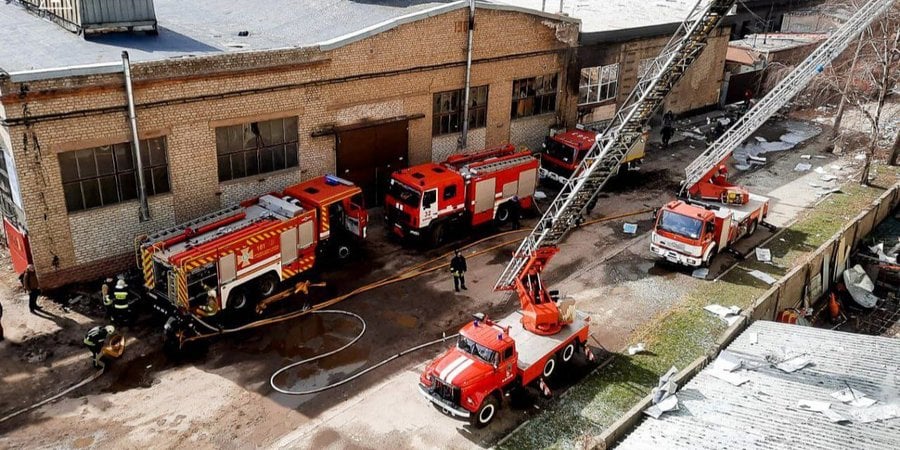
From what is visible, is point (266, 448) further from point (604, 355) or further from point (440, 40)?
point (440, 40)

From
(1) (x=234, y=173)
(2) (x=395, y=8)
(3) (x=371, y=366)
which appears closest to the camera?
(3) (x=371, y=366)

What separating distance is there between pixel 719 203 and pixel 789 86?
5.53m

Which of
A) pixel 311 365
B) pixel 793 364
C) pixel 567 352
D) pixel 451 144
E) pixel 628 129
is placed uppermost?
pixel 628 129

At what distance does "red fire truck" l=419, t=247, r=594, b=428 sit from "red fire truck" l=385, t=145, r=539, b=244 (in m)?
6.53

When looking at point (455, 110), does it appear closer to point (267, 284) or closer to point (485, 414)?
point (267, 284)

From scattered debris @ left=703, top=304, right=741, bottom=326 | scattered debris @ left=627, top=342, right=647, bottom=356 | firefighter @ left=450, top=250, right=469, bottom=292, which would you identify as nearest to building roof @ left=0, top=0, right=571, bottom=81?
firefighter @ left=450, top=250, right=469, bottom=292

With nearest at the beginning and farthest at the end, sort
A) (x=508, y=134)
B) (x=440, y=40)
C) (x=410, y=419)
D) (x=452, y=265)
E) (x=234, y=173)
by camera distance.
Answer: (x=410, y=419) < (x=452, y=265) < (x=234, y=173) < (x=440, y=40) < (x=508, y=134)

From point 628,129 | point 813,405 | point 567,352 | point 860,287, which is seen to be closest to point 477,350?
point 567,352

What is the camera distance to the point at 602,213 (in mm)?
27297

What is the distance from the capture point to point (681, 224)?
22.4 m

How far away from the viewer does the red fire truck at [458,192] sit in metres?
23.1

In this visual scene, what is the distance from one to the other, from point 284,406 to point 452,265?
685 centimetres

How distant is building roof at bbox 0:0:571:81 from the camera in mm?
20172

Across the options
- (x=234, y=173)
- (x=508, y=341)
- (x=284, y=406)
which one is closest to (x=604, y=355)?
(x=508, y=341)
